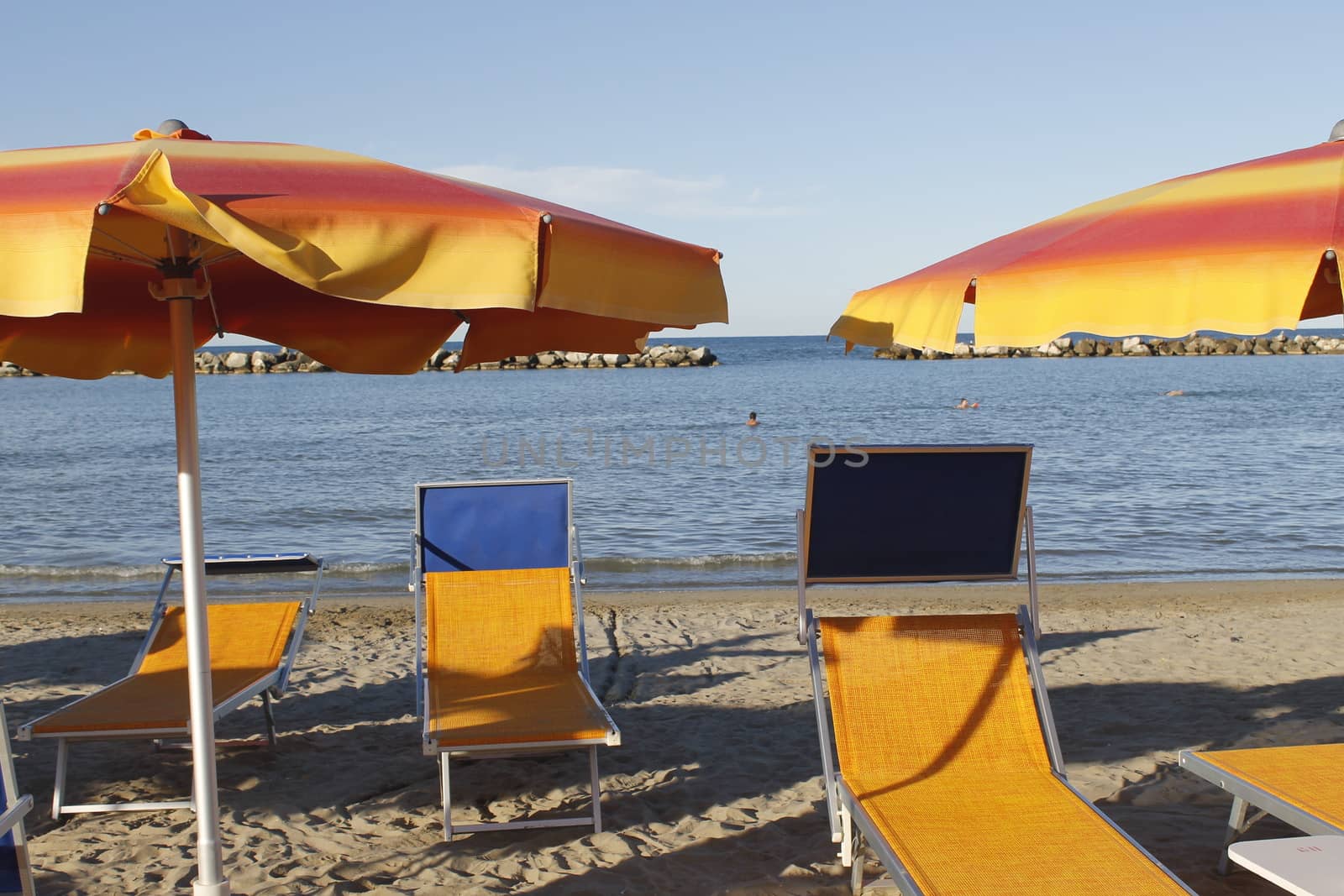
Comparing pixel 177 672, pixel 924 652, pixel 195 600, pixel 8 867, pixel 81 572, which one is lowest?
pixel 81 572

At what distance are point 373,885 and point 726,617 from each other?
5.03 meters

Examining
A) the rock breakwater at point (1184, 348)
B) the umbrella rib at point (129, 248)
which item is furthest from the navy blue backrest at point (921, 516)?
the rock breakwater at point (1184, 348)

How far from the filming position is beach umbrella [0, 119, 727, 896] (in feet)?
7.13

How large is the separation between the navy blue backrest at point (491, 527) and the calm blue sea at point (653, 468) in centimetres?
217

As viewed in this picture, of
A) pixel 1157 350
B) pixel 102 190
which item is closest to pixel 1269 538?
pixel 102 190

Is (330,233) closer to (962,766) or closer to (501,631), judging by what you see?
(962,766)

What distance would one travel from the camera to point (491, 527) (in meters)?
5.66

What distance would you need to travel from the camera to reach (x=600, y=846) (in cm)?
409

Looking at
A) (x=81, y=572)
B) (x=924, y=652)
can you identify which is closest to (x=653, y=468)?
(x=81, y=572)

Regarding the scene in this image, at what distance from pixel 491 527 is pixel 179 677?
5.22 ft

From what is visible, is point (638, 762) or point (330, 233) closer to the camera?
point (330, 233)

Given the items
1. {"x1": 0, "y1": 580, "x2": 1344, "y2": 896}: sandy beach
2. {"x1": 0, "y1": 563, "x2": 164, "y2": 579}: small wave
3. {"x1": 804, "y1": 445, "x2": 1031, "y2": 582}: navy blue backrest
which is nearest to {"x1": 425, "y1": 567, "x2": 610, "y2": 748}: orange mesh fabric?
{"x1": 0, "y1": 580, "x2": 1344, "y2": 896}: sandy beach

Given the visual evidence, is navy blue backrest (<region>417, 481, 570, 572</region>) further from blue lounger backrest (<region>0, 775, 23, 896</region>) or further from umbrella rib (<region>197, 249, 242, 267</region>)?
blue lounger backrest (<region>0, 775, 23, 896</region>)

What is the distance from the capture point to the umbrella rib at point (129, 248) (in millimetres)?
2787
